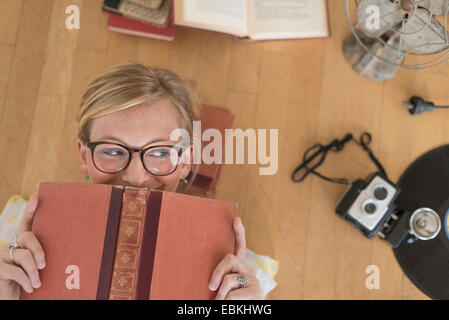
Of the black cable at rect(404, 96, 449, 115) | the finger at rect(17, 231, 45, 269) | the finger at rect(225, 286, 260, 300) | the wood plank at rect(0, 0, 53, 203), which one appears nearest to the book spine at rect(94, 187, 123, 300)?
the finger at rect(17, 231, 45, 269)

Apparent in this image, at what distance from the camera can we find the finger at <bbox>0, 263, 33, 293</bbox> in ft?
1.99

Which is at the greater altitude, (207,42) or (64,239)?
(207,42)

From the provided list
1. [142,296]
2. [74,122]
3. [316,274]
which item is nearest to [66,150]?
[74,122]

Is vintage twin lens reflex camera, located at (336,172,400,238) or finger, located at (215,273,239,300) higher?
vintage twin lens reflex camera, located at (336,172,400,238)

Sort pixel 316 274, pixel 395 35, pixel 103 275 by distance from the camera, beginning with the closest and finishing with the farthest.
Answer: pixel 103 275 → pixel 395 35 → pixel 316 274

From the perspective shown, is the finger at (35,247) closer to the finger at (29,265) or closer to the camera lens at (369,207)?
the finger at (29,265)

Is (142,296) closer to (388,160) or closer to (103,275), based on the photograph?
(103,275)

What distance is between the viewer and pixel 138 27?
1.17 metres

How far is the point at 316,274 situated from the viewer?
3.76 feet

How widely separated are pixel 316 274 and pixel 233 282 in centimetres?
57

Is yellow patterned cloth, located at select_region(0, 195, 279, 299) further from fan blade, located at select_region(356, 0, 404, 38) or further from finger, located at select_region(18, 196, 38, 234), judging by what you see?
fan blade, located at select_region(356, 0, 404, 38)

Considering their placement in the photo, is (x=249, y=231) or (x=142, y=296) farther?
(x=249, y=231)

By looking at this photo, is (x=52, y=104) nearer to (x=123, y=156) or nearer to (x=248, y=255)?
(x=123, y=156)

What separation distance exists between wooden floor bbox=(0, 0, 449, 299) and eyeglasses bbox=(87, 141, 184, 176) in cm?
41
